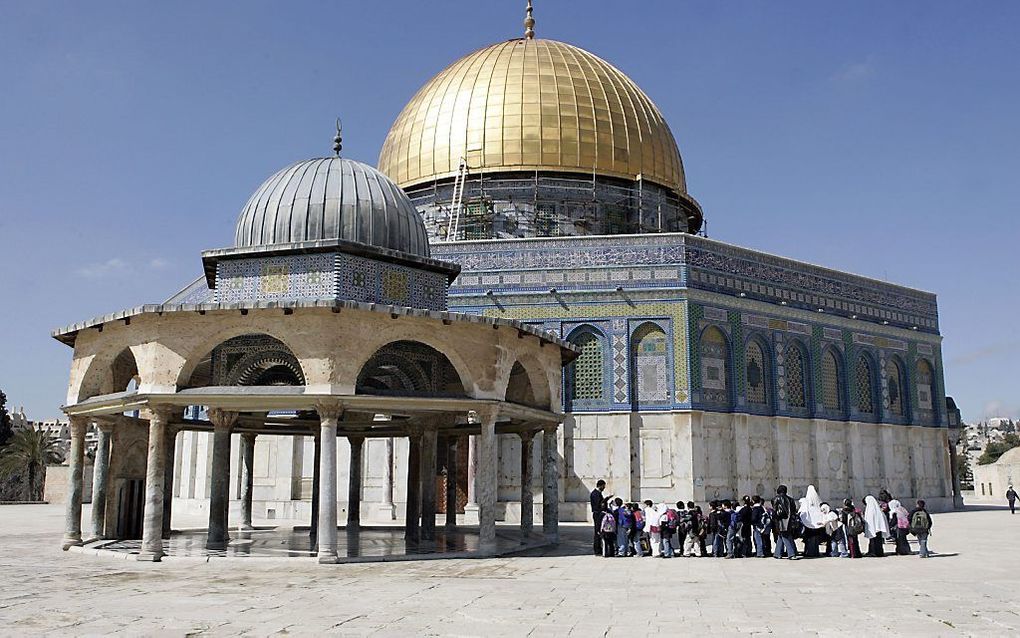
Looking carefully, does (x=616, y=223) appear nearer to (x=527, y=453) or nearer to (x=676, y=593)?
(x=527, y=453)

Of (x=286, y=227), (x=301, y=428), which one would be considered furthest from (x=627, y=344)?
(x=286, y=227)

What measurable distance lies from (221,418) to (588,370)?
36.9 ft

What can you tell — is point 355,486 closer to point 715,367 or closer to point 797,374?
point 715,367

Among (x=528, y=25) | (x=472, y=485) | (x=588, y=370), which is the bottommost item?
(x=472, y=485)

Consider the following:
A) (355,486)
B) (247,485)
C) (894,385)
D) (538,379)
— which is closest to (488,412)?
(538,379)

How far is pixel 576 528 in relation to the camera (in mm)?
20969

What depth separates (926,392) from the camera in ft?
98.2

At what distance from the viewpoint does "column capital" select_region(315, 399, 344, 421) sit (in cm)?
1257

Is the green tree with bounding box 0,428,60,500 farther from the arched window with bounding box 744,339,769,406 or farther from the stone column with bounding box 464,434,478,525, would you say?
the arched window with bounding box 744,339,769,406

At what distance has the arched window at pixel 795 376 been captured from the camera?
85.0 feet

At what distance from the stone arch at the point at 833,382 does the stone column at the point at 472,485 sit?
33.6ft

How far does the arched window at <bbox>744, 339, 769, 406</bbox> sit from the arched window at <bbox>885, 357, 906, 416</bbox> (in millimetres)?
5533

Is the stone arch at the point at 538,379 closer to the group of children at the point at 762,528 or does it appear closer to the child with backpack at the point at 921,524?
the group of children at the point at 762,528

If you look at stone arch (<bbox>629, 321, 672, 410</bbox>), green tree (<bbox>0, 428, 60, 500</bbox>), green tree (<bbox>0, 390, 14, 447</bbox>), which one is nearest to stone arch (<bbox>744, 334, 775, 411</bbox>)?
stone arch (<bbox>629, 321, 672, 410</bbox>)
